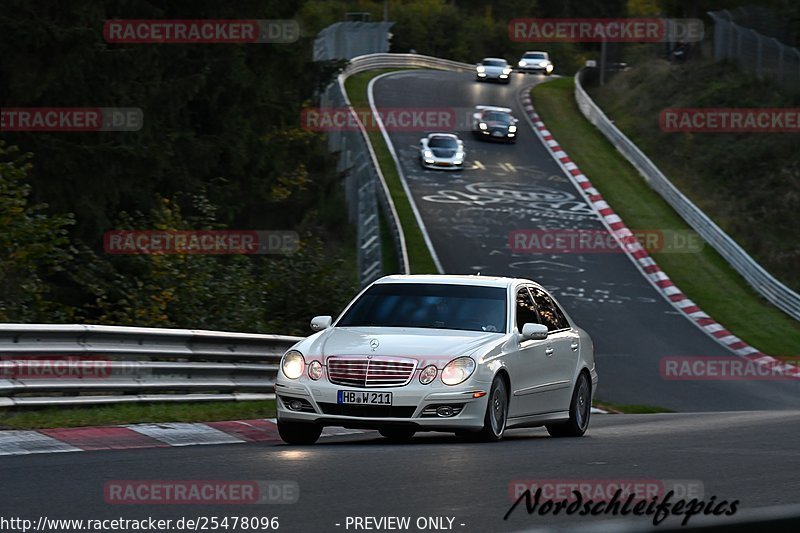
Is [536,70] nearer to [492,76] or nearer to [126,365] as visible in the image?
[492,76]

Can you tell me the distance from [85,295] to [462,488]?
1745 centimetres

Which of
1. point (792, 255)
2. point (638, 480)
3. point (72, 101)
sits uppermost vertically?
point (72, 101)

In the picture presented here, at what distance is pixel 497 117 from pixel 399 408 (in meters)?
45.5

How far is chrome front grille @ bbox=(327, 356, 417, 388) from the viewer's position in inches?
445

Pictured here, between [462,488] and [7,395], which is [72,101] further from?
[462,488]

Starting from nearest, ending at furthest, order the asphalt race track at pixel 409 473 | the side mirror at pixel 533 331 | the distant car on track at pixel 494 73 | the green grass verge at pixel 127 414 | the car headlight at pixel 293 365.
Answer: the asphalt race track at pixel 409 473 < the car headlight at pixel 293 365 < the green grass verge at pixel 127 414 < the side mirror at pixel 533 331 < the distant car on track at pixel 494 73

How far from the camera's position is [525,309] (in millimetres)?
13016

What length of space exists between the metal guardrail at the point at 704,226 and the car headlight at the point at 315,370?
24.6 m

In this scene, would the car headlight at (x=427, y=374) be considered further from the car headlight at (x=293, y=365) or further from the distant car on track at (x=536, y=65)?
the distant car on track at (x=536, y=65)

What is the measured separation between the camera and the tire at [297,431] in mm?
11508

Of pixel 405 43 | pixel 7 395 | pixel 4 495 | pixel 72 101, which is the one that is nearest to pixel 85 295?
pixel 72 101

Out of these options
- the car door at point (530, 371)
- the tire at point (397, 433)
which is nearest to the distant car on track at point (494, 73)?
the car door at point (530, 371)

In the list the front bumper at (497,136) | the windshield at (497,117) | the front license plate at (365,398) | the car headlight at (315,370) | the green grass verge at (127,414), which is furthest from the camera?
the windshield at (497,117)

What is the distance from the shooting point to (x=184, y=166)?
31.3m
